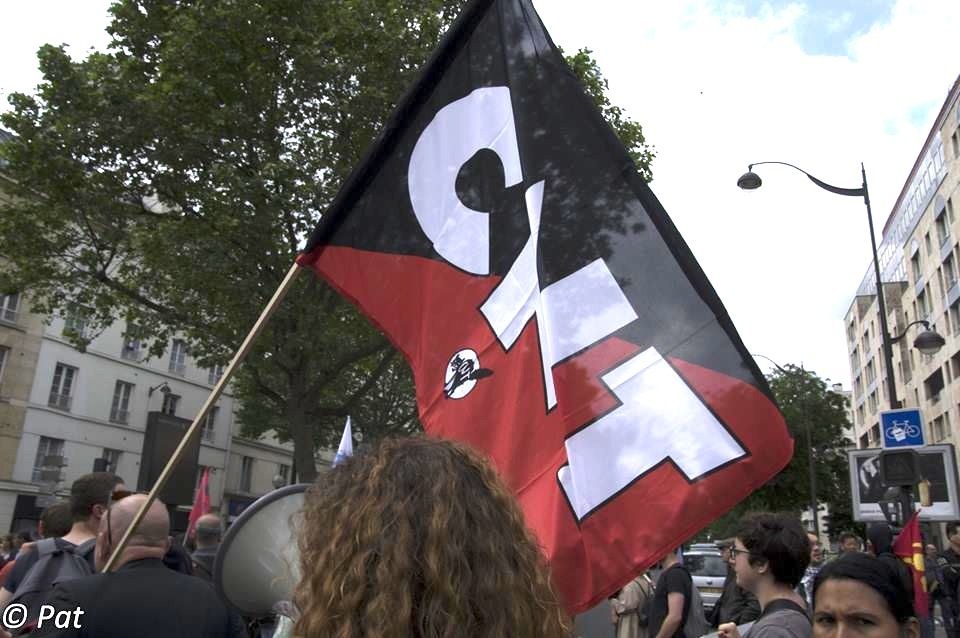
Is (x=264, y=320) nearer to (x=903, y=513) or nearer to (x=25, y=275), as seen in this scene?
(x=903, y=513)

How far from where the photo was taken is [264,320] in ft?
10.3

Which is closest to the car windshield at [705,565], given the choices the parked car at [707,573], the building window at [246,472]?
the parked car at [707,573]

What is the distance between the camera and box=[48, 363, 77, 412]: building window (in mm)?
30756

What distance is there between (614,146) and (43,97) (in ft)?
49.0

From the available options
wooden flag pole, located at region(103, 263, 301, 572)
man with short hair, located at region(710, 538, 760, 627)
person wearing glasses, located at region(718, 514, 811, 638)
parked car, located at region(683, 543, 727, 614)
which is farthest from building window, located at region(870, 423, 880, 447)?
wooden flag pole, located at region(103, 263, 301, 572)

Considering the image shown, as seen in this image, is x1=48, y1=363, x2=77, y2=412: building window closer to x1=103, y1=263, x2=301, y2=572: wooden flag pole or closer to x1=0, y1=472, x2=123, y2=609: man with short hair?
x1=0, y1=472, x2=123, y2=609: man with short hair

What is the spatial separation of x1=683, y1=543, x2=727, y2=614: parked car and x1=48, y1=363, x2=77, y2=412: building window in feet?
78.5

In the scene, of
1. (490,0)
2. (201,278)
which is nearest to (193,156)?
(201,278)

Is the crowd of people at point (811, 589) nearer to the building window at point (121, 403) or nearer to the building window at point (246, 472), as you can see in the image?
the building window at point (121, 403)

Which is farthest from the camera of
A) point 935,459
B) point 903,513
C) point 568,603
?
point 935,459

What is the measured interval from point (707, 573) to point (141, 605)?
18377 millimetres

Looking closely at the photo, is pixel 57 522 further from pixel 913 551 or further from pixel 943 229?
pixel 943 229

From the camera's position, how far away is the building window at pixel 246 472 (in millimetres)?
42625

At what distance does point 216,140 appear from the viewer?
611 inches
